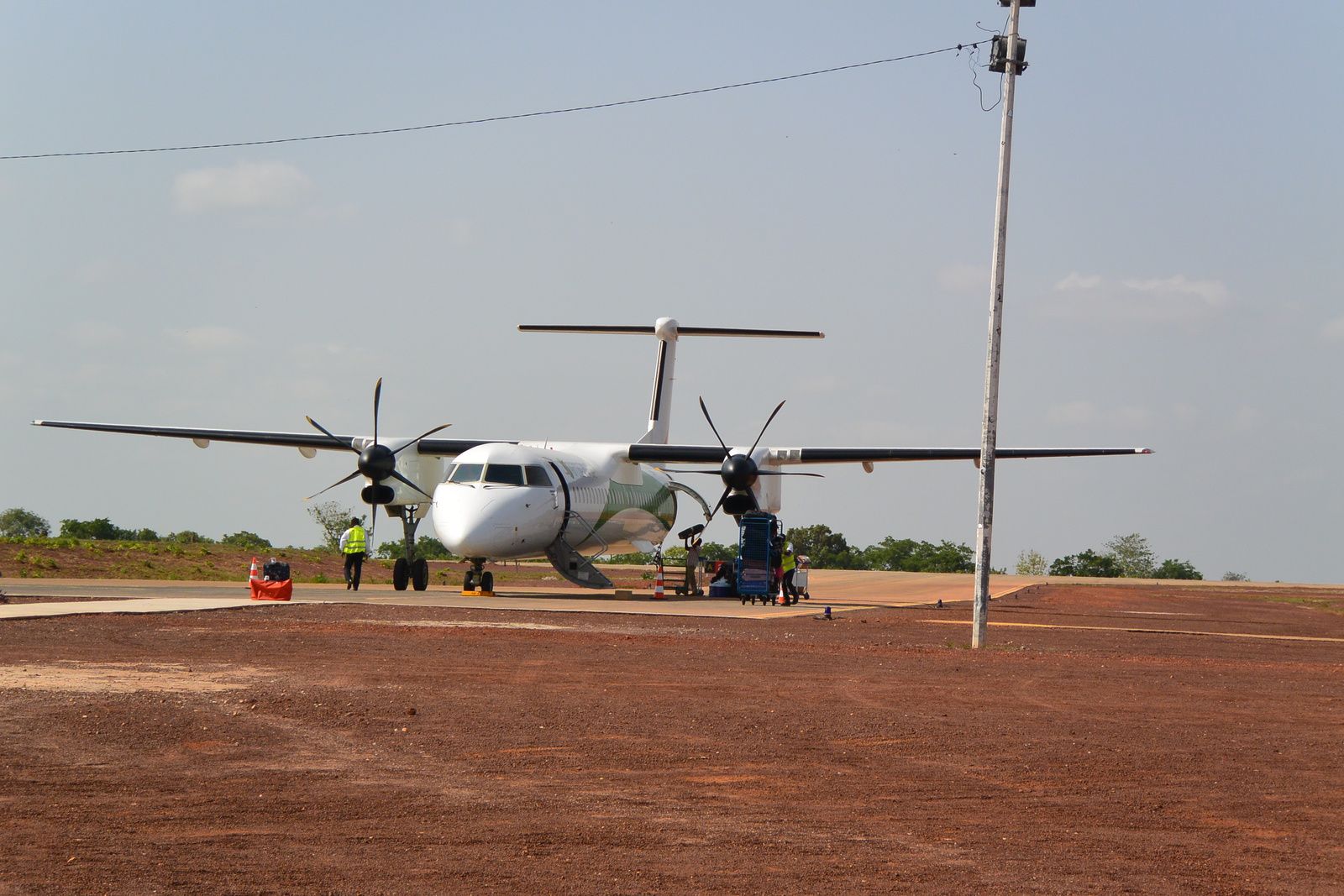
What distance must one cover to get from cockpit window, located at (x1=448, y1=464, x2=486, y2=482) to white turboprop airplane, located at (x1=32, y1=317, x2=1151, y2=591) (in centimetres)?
2

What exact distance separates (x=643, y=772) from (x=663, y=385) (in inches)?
1247

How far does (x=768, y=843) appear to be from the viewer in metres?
6.90

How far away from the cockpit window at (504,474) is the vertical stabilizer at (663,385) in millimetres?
10808

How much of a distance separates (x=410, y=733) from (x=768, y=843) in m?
3.61

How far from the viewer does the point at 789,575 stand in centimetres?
3050

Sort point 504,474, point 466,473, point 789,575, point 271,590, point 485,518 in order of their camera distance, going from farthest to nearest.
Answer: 1. point 789,575
2. point 504,474
3. point 466,473
4. point 485,518
5. point 271,590

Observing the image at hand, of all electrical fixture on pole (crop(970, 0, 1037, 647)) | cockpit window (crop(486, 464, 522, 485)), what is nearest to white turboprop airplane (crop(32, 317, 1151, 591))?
cockpit window (crop(486, 464, 522, 485))

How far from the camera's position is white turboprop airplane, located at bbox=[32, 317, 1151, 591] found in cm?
2791

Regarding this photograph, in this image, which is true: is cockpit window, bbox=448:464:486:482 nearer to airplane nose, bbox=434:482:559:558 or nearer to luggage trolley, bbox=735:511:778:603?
airplane nose, bbox=434:482:559:558

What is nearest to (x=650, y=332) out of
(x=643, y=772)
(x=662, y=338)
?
(x=662, y=338)

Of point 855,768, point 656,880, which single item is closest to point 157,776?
point 656,880

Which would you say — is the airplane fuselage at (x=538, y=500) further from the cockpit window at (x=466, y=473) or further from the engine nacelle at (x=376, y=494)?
the engine nacelle at (x=376, y=494)

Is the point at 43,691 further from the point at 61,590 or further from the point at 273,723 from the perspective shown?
the point at 61,590

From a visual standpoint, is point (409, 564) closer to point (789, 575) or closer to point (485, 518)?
point (485, 518)
